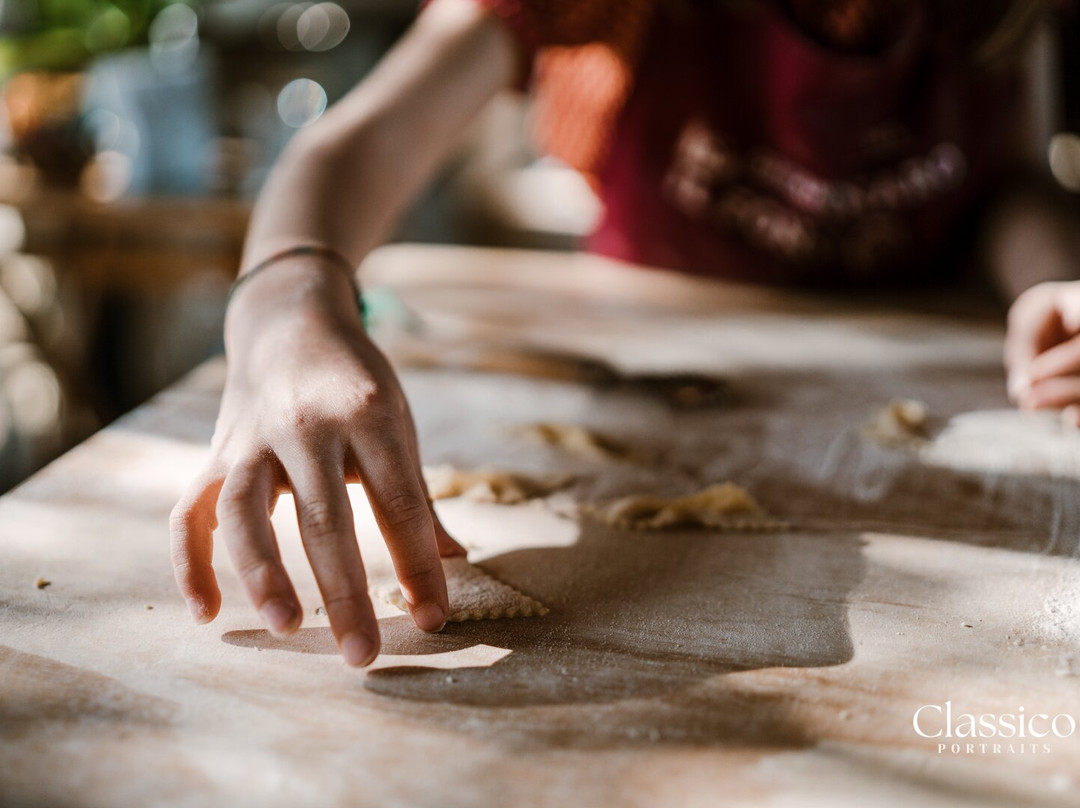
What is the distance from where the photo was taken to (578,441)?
0.60 m

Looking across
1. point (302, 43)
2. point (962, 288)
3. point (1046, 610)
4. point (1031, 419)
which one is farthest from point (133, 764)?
point (302, 43)

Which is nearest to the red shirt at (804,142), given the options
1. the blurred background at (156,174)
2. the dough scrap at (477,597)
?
the blurred background at (156,174)

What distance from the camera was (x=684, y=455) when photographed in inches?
23.3

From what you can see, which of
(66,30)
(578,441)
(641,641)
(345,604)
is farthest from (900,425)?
(66,30)

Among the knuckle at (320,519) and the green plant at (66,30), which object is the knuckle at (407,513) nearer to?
the knuckle at (320,519)

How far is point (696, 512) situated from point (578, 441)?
0.42ft

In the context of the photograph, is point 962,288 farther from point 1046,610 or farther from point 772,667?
point 772,667

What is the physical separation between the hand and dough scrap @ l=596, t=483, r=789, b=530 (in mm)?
104

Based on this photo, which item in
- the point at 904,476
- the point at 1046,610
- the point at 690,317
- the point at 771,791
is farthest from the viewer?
the point at 690,317

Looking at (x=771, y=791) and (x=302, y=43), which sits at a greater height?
(x=302, y=43)

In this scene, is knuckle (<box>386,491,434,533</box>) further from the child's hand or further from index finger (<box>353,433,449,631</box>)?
the child's hand

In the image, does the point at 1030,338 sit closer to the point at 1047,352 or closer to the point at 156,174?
the point at 1047,352

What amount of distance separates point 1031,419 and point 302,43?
1.85m

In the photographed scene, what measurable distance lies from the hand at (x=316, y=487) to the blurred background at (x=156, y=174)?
1.03 metres
